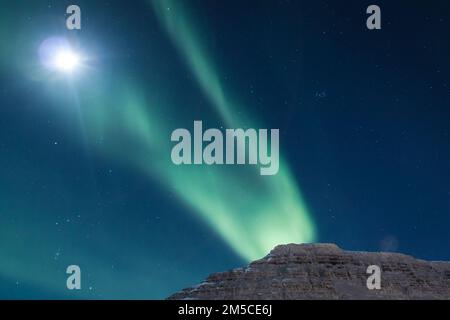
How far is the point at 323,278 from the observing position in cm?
17325

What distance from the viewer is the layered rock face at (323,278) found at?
158m

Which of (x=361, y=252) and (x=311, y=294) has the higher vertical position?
(x=361, y=252)

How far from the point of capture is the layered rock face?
158m

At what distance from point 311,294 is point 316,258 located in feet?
102

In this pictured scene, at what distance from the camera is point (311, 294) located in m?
158

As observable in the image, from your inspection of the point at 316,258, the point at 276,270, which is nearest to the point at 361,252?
the point at 316,258
